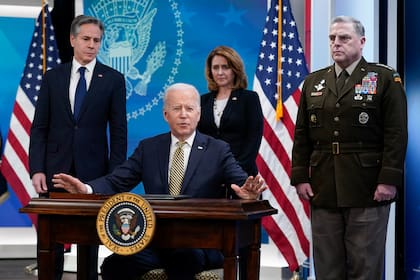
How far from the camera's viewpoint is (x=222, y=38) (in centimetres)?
700

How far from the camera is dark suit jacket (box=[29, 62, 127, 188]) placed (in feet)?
14.0

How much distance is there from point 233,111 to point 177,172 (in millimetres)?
1117

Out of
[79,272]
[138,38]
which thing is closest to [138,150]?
[79,272]

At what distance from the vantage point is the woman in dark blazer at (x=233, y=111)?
14.7 ft

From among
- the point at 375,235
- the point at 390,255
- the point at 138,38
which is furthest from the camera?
the point at 138,38

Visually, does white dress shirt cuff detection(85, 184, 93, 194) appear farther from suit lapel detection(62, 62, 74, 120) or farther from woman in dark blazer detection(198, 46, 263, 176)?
woman in dark blazer detection(198, 46, 263, 176)

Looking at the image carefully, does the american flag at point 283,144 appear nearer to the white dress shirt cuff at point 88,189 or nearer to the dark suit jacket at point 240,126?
the dark suit jacket at point 240,126

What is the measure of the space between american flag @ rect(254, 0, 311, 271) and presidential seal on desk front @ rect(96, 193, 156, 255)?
2.74 meters

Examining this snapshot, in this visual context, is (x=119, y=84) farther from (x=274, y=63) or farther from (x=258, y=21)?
(x=258, y=21)

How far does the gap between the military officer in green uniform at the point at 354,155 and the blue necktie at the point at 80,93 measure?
4.29 feet

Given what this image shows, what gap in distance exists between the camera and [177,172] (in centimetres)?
345

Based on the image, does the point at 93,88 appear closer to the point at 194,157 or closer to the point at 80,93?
the point at 80,93

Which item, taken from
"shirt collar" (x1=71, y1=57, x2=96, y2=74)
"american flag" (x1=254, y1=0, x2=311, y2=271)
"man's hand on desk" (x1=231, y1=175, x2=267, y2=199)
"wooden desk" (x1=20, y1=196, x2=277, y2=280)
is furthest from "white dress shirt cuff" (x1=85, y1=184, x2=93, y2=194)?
"american flag" (x1=254, y1=0, x2=311, y2=271)

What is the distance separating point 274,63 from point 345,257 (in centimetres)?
198
